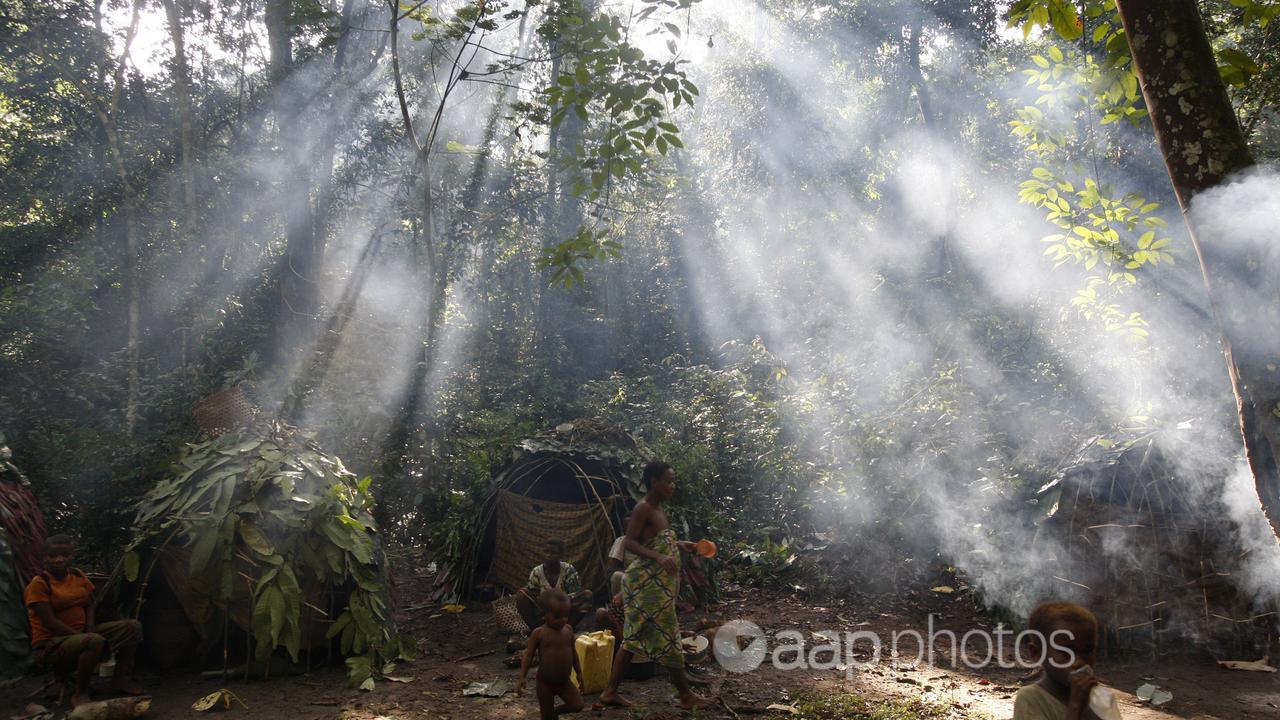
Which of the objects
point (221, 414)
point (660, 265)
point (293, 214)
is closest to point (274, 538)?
point (221, 414)

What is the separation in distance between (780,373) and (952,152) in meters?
11.7

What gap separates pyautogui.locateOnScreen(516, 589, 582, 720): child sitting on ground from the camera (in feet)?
15.2

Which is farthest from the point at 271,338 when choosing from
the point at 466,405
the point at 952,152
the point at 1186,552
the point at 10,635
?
the point at 952,152

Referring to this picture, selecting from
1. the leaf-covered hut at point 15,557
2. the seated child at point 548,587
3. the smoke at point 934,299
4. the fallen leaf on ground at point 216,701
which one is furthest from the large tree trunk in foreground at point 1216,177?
the leaf-covered hut at point 15,557

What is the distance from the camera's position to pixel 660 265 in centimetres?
2039

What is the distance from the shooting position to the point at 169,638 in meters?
5.82

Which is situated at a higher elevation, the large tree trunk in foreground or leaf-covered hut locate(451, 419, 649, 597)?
the large tree trunk in foreground

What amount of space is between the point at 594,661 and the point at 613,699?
0.43 metres

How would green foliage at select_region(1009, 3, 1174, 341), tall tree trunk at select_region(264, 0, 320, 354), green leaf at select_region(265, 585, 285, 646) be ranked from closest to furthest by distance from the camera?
green foliage at select_region(1009, 3, 1174, 341)
green leaf at select_region(265, 585, 285, 646)
tall tree trunk at select_region(264, 0, 320, 354)

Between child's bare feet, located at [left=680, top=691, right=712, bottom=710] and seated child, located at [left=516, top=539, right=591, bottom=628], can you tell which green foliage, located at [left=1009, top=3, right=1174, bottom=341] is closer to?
child's bare feet, located at [left=680, top=691, right=712, bottom=710]

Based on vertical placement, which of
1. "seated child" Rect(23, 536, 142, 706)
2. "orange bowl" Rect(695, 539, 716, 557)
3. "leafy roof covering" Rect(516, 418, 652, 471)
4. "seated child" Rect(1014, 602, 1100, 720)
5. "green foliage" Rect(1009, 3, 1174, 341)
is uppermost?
"green foliage" Rect(1009, 3, 1174, 341)

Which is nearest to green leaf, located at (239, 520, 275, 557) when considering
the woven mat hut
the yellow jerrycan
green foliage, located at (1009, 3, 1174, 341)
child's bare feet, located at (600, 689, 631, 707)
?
the yellow jerrycan

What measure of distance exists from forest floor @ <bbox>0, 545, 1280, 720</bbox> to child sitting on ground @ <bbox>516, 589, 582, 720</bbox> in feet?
1.55

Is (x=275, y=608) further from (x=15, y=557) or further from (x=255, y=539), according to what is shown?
(x=15, y=557)
